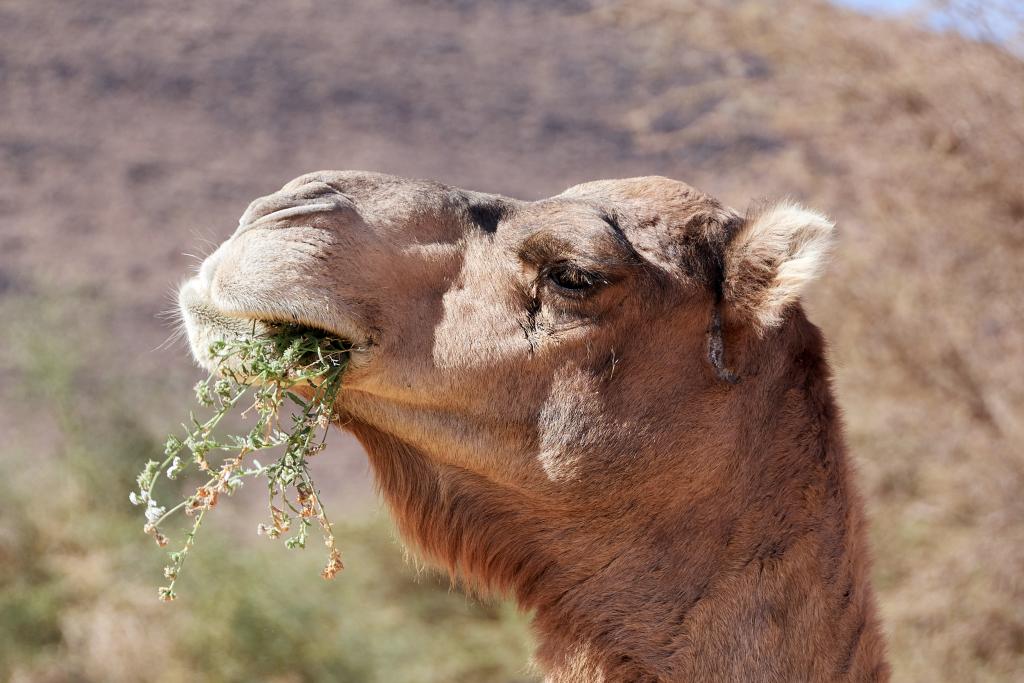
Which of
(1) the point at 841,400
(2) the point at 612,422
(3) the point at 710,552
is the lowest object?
(1) the point at 841,400

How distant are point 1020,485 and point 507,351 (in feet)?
20.9

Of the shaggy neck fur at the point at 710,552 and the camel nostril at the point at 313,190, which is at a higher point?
the camel nostril at the point at 313,190

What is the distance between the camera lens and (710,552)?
304 centimetres

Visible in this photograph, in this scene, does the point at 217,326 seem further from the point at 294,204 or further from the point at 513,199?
the point at 513,199

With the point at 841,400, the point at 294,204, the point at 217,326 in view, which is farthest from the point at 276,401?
the point at 841,400

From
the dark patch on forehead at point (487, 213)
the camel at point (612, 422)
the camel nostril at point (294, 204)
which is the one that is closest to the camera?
the camel nostril at point (294, 204)

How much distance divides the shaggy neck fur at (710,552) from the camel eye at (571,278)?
1.52ft

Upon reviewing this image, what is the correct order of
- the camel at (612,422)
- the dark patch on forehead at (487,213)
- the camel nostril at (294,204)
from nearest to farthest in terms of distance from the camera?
the camel nostril at (294,204) < the camel at (612,422) < the dark patch on forehead at (487,213)

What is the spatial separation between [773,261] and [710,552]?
2.59 ft

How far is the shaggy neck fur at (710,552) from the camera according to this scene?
295 centimetres

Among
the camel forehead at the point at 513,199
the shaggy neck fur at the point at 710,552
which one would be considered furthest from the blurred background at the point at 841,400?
the camel forehead at the point at 513,199

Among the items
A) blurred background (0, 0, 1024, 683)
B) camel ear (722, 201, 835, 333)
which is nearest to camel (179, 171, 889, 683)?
camel ear (722, 201, 835, 333)

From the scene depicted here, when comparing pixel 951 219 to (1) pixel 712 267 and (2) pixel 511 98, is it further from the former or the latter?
(2) pixel 511 98

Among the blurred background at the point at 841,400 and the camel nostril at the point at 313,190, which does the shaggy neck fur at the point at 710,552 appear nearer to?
the camel nostril at the point at 313,190
